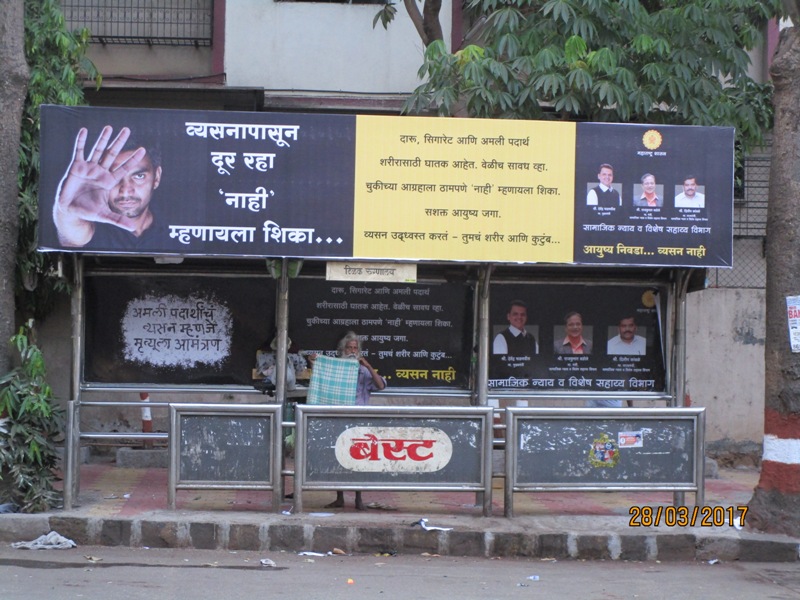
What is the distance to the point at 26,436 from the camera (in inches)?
338

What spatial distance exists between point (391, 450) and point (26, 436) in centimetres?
322

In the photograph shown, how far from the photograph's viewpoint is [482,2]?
11.7m

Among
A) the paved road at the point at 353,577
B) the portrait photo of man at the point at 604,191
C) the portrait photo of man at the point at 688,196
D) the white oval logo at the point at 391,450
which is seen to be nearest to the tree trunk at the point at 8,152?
the paved road at the point at 353,577

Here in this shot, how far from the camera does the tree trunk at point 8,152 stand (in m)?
8.85

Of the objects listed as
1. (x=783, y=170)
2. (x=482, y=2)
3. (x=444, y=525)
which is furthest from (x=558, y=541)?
(x=482, y=2)

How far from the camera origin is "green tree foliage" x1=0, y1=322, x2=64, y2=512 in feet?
27.9

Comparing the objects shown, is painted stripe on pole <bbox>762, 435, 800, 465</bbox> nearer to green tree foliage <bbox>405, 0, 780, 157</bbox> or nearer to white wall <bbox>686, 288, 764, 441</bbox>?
green tree foliage <bbox>405, 0, 780, 157</bbox>

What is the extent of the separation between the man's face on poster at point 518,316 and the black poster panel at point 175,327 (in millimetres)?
2478

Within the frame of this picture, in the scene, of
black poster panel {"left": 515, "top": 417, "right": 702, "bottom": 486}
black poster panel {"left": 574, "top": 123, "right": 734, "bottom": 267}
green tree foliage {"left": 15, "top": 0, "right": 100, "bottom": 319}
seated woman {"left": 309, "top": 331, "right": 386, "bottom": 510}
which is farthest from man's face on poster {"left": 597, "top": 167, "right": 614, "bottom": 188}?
green tree foliage {"left": 15, "top": 0, "right": 100, "bottom": 319}

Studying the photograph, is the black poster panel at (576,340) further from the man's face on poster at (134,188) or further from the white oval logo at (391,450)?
the man's face on poster at (134,188)

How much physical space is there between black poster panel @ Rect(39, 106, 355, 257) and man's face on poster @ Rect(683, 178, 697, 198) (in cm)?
305

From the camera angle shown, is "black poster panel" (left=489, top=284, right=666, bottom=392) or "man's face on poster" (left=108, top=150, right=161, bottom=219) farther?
Answer: "black poster panel" (left=489, top=284, right=666, bottom=392)

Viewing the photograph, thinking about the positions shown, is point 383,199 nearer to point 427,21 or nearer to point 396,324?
point 396,324
